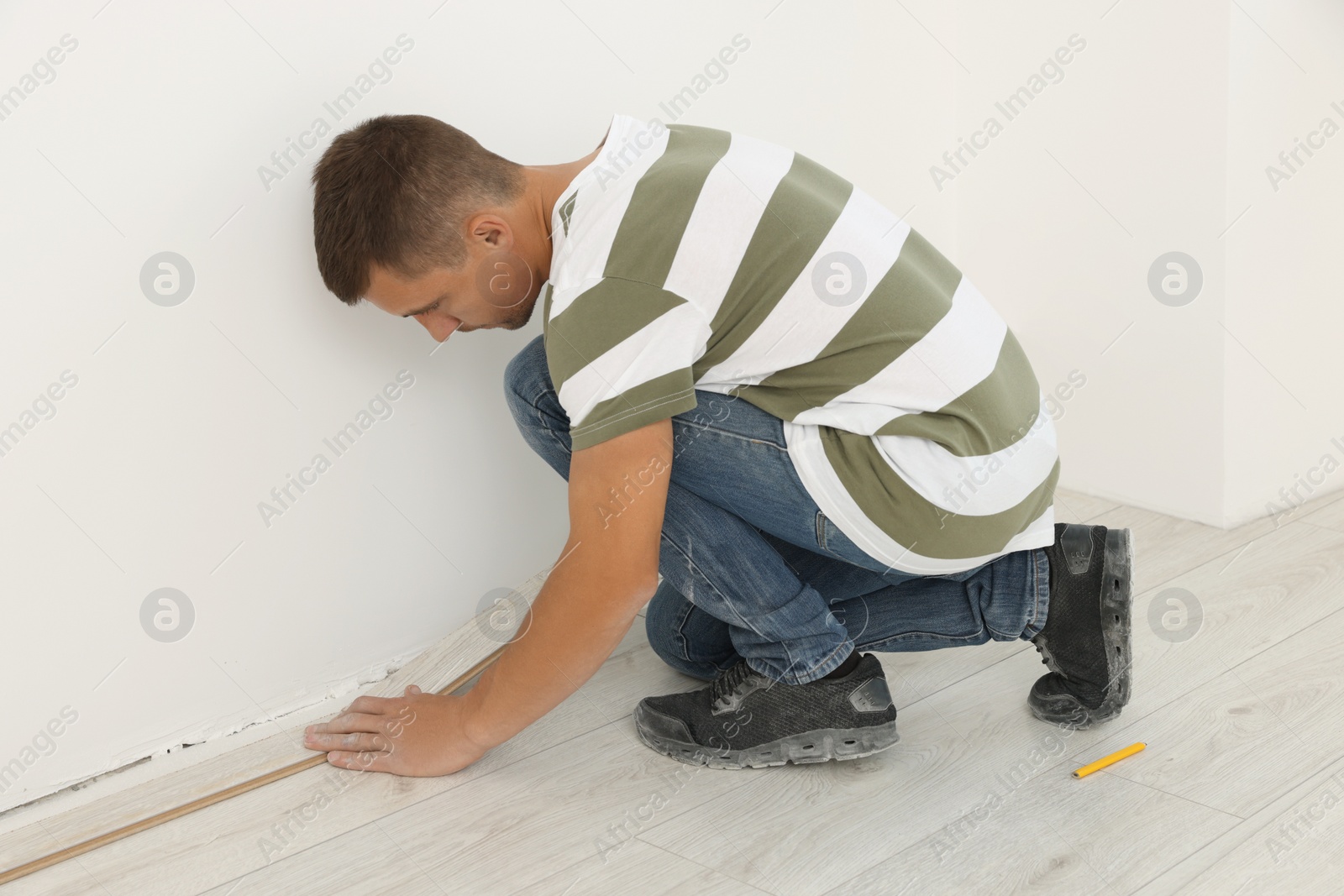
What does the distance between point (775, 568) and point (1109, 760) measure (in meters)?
0.41

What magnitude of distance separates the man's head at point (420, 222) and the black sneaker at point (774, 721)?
20.0 inches

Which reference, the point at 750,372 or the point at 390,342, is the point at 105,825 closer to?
the point at 390,342

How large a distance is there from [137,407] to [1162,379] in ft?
4.95

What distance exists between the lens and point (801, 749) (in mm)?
1236

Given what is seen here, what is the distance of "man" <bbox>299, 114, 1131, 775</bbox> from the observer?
1047mm

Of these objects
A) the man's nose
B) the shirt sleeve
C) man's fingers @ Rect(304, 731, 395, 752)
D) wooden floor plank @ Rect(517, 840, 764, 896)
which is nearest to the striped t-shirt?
the shirt sleeve

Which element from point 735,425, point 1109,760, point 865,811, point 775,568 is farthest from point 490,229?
point 1109,760

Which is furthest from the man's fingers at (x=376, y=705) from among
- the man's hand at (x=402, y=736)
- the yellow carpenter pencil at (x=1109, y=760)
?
the yellow carpenter pencil at (x=1109, y=760)

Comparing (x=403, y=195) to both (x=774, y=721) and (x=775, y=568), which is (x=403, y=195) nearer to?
(x=775, y=568)

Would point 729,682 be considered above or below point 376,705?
above

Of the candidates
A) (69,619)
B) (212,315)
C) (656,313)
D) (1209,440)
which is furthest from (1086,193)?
(69,619)

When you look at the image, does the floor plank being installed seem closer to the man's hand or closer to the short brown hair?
the man's hand

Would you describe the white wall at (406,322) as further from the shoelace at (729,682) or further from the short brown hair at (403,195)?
the shoelace at (729,682)

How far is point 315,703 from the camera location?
1423 mm
